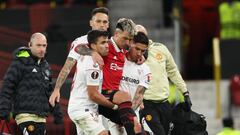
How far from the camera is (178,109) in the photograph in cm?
1370

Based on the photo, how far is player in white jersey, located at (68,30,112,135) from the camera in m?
11.4

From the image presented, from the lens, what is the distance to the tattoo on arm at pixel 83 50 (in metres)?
11.7

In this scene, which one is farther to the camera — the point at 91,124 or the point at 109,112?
the point at 109,112

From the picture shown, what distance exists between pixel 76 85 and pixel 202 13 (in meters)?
11.4

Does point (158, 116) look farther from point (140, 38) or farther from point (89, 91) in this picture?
point (89, 91)

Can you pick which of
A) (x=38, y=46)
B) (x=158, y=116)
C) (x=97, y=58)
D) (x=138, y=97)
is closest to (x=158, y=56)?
(x=158, y=116)

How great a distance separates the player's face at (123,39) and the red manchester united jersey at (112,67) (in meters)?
0.06

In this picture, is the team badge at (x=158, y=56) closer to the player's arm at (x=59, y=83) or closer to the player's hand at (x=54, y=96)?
the player's arm at (x=59, y=83)

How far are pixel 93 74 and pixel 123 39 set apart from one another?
641 mm

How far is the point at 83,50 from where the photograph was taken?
11938 millimetres

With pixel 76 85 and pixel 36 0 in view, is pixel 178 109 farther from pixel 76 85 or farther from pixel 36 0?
pixel 36 0

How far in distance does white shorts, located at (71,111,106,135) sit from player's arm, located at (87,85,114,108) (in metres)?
0.24

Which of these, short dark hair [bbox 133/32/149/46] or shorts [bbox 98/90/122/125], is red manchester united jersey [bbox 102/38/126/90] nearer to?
shorts [bbox 98/90/122/125]

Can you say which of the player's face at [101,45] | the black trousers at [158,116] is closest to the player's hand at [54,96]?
the player's face at [101,45]
